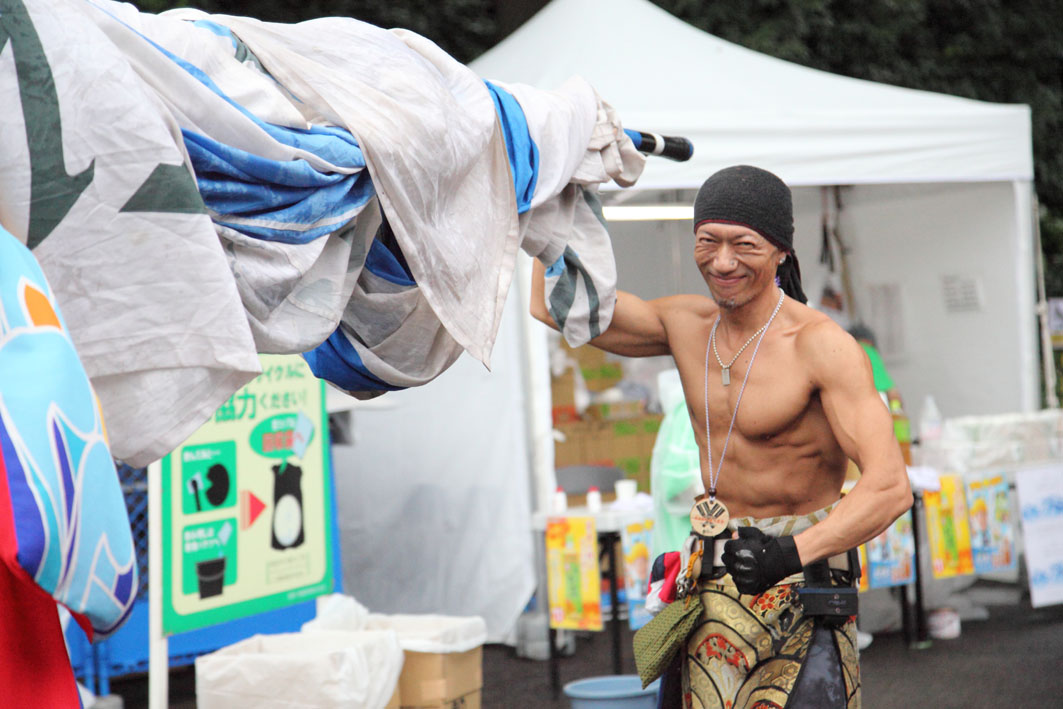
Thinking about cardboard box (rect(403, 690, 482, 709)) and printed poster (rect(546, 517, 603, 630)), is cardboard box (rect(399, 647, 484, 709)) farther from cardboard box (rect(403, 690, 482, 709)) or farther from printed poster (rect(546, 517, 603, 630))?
printed poster (rect(546, 517, 603, 630))

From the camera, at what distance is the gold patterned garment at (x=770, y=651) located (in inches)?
106

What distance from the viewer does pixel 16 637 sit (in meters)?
1.45

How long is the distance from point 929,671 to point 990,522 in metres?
1.12

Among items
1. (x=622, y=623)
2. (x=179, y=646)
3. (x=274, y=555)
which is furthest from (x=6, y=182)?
(x=622, y=623)

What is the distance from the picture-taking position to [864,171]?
6.75m

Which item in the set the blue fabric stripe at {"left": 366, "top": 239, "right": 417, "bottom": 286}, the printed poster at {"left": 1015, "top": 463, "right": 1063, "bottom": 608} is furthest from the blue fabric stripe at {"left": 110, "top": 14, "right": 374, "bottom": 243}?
the printed poster at {"left": 1015, "top": 463, "right": 1063, "bottom": 608}

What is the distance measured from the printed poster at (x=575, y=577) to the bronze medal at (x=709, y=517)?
3.26 meters

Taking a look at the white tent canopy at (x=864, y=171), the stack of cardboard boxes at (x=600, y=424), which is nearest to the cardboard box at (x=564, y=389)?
the stack of cardboard boxes at (x=600, y=424)

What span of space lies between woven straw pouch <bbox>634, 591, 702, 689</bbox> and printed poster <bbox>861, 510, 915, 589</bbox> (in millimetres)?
3647

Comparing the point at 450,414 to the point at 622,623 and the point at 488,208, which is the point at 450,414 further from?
the point at 488,208

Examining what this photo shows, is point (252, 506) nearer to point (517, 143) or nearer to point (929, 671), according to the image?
point (517, 143)

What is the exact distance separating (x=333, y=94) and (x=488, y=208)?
0.43 metres

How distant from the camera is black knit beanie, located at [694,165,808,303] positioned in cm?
283

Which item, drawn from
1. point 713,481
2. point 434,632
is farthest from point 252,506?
point 713,481
